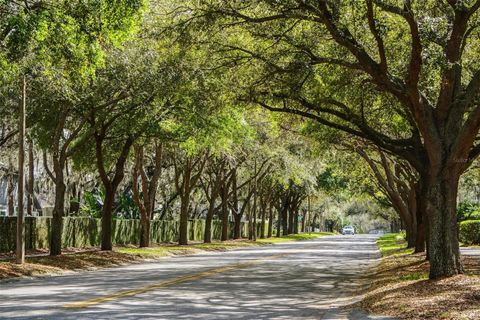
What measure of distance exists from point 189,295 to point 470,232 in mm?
30616

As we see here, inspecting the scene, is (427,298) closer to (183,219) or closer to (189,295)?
(189,295)

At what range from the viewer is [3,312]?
10.5 meters

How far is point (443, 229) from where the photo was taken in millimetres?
14078

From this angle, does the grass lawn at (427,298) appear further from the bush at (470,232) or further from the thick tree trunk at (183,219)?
the thick tree trunk at (183,219)

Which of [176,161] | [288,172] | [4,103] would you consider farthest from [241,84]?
[288,172]

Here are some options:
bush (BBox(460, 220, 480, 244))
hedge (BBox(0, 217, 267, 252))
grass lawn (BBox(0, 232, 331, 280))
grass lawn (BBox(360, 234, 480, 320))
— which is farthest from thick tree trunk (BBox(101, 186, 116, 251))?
bush (BBox(460, 220, 480, 244))

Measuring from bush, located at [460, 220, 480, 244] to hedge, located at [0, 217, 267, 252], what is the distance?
20.4 meters

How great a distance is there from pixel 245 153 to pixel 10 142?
15601 millimetres

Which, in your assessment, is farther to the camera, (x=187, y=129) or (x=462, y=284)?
(x=187, y=129)

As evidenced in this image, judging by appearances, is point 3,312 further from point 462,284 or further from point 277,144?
point 277,144

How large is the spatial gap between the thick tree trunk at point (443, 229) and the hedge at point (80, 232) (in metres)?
20.2

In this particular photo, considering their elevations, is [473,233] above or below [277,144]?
below

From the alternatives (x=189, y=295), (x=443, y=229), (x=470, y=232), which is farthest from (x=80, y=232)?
(x=443, y=229)

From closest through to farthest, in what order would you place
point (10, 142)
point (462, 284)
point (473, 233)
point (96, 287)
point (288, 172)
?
1. point (462, 284)
2. point (96, 287)
3. point (10, 142)
4. point (473, 233)
5. point (288, 172)
